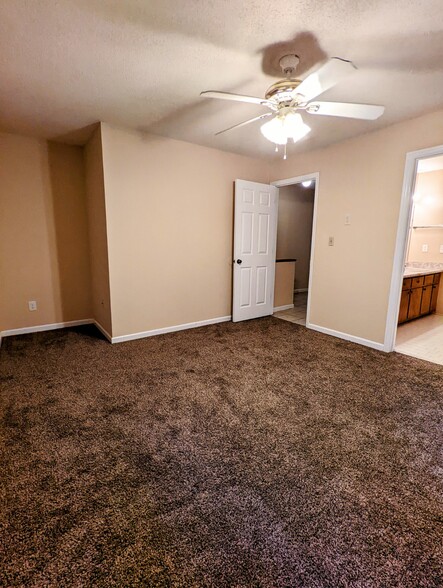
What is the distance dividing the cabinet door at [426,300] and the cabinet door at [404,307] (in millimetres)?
549

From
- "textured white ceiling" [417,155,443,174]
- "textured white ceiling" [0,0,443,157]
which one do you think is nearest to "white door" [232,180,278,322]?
"textured white ceiling" [0,0,443,157]

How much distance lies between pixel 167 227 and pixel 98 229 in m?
0.84

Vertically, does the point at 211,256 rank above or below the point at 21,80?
below

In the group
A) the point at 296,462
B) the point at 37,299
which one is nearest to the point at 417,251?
the point at 296,462

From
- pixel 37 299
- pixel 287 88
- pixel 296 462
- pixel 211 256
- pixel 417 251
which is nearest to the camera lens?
pixel 296 462

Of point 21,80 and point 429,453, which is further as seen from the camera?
point 21,80

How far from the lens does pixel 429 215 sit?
5012 mm

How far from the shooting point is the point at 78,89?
2367mm

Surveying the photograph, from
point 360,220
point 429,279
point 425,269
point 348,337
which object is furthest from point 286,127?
point 425,269

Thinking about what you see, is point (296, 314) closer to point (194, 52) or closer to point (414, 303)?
point (414, 303)

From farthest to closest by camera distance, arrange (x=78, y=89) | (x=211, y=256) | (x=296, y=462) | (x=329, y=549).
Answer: (x=211, y=256), (x=78, y=89), (x=296, y=462), (x=329, y=549)

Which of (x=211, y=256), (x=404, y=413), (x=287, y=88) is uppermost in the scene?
(x=287, y=88)

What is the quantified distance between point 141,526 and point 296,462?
0.89 meters

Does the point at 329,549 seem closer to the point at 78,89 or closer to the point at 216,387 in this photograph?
the point at 216,387
